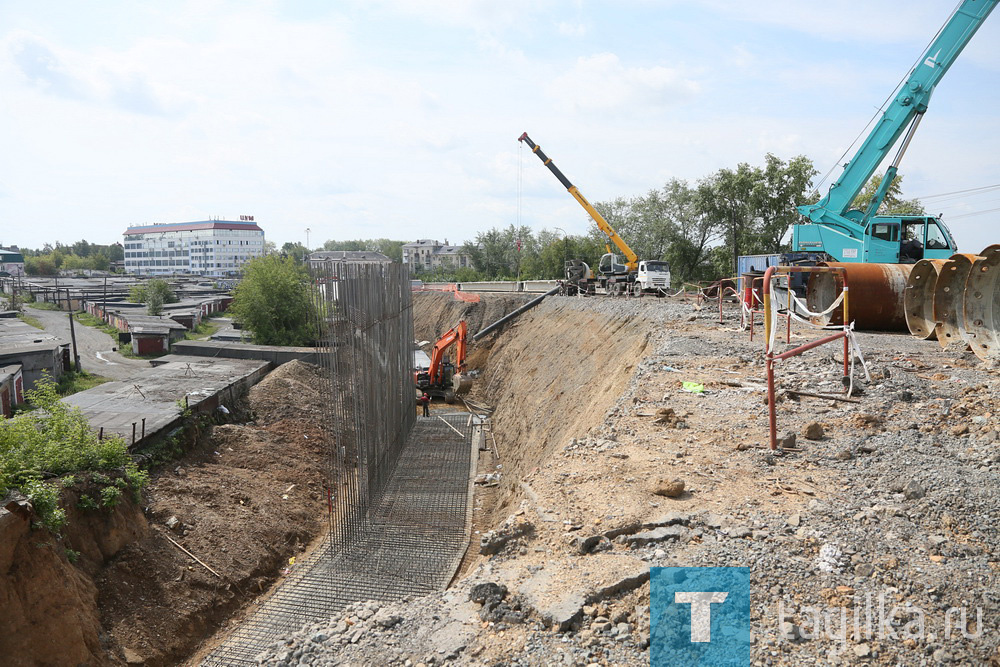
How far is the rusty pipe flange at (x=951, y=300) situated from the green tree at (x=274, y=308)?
2142 centimetres

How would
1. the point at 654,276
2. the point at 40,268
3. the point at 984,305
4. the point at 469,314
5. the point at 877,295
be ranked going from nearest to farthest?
the point at 984,305 → the point at 877,295 → the point at 654,276 → the point at 469,314 → the point at 40,268

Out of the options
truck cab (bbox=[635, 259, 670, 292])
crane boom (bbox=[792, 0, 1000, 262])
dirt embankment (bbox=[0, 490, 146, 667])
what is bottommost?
dirt embankment (bbox=[0, 490, 146, 667])

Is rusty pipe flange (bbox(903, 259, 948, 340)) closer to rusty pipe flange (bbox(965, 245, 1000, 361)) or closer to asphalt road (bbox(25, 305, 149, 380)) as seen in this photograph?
rusty pipe flange (bbox(965, 245, 1000, 361))

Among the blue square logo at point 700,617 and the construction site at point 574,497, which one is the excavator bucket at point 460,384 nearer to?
the construction site at point 574,497

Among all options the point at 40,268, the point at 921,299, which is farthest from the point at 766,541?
the point at 40,268

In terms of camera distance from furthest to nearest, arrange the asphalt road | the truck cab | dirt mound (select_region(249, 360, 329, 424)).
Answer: the asphalt road < the truck cab < dirt mound (select_region(249, 360, 329, 424))

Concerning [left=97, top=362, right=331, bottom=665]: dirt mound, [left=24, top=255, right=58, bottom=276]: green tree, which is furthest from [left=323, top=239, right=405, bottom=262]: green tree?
[left=97, top=362, right=331, bottom=665]: dirt mound

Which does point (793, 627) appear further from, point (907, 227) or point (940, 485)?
point (907, 227)

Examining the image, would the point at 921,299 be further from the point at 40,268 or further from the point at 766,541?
the point at 40,268

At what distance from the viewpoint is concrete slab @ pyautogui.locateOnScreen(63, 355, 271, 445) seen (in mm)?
12688

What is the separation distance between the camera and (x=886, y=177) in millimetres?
21156

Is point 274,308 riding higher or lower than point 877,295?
lower

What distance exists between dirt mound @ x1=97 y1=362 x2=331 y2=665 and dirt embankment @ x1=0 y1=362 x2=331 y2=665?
0.06 ft

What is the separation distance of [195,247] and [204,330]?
354ft
